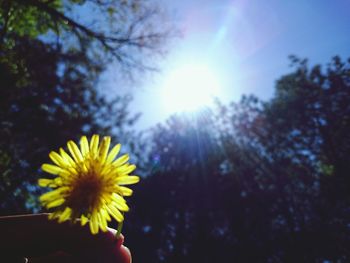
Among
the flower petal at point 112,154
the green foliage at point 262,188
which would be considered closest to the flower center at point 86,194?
the flower petal at point 112,154

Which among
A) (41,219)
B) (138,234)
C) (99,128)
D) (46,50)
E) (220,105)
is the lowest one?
(41,219)

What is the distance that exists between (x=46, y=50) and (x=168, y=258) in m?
18.5

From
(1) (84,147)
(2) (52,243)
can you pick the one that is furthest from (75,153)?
(2) (52,243)

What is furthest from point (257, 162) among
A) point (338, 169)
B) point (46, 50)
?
point (46, 50)

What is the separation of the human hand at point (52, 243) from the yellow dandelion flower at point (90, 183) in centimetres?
8

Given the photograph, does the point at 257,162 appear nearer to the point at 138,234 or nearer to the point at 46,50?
the point at 138,234

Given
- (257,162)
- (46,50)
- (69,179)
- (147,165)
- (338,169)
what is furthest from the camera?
(147,165)

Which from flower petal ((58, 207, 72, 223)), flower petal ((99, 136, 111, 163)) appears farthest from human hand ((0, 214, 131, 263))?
flower petal ((99, 136, 111, 163))

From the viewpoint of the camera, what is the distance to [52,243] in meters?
1.08

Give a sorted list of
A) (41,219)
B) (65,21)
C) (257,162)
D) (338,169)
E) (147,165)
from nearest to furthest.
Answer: (41,219) → (65,21) → (338,169) → (257,162) → (147,165)

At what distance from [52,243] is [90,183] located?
1.14 feet

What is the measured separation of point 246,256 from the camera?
68.6ft

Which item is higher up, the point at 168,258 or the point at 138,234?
the point at 138,234

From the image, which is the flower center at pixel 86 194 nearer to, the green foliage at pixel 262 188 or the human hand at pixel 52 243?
the human hand at pixel 52 243
